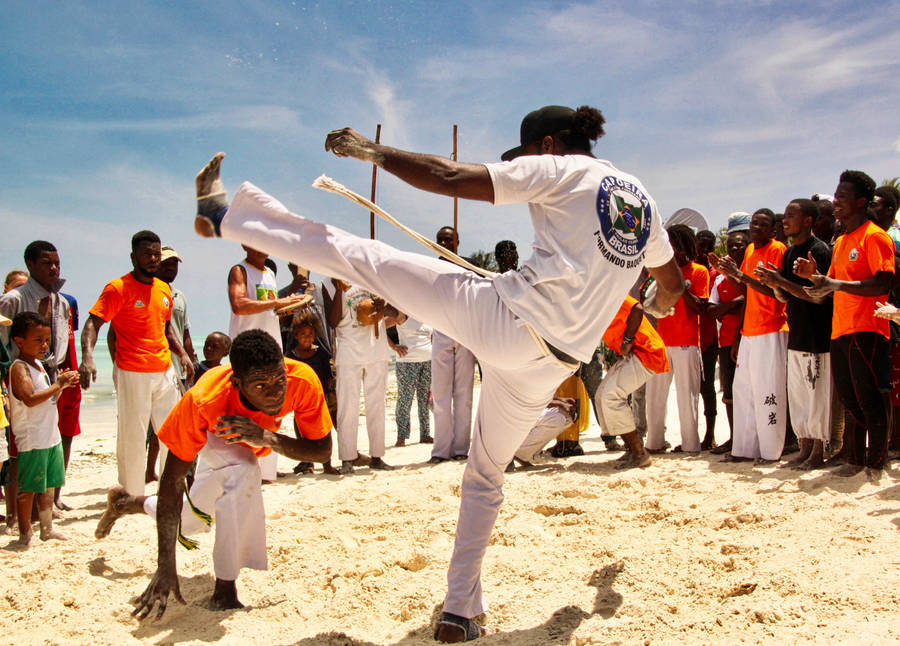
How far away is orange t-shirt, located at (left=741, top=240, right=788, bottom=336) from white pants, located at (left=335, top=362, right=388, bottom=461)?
3397 millimetres

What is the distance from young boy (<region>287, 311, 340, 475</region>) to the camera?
703 cm

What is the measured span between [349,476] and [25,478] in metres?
2.67

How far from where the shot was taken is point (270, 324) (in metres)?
5.92

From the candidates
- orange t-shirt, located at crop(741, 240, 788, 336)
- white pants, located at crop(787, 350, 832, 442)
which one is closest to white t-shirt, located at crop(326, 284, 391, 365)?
orange t-shirt, located at crop(741, 240, 788, 336)

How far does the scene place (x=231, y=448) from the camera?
3.38 metres

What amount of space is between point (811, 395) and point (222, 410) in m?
4.24

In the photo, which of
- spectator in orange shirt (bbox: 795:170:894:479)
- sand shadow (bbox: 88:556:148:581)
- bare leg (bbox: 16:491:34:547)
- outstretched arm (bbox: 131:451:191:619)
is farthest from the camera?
spectator in orange shirt (bbox: 795:170:894:479)

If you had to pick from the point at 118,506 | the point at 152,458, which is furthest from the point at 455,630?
the point at 152,458

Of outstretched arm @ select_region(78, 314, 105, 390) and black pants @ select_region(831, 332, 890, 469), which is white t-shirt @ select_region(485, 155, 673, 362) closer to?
black pants @ select_region(831, 332, 890, 469)

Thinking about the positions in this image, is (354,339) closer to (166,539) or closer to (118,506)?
(118,506)

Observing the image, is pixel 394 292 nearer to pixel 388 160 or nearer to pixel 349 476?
pixel 388 160

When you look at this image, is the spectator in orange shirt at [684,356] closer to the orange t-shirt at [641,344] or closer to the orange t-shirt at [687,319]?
the orange t-shirt at [687,319]

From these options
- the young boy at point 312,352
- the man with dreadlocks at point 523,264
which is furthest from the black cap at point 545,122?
the young boy at point 312,352

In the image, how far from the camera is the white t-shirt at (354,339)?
6926mm
